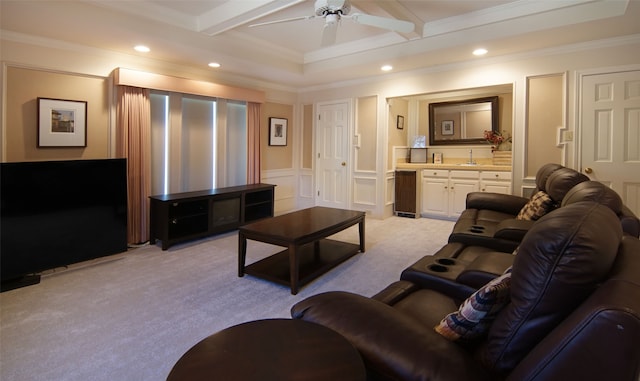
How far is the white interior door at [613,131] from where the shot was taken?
385 centimetres

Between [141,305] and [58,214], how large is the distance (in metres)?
1.33

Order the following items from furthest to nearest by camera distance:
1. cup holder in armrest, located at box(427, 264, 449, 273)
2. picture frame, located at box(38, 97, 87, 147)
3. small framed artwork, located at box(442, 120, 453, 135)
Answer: small framed artwork, located at box(442, 120, 453, 135) < picture frame, located at box(38, 97, 87, 147) < cup holder in armrest, located at box(427, 264, 449, 273)

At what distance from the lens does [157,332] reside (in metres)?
2.31

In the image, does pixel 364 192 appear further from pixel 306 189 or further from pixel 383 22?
pixel 383 22

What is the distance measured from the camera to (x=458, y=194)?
5766 mm

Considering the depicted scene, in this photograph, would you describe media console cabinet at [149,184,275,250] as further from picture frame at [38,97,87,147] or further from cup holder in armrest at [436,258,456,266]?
cup holder in armrest at [436,258,456,266]

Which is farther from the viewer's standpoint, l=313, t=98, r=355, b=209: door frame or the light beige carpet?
l=313, t=98, r=355, b=209: door frame

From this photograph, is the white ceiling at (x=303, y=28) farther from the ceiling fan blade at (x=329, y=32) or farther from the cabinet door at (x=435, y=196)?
the cabinet door at (x=435, y=196)

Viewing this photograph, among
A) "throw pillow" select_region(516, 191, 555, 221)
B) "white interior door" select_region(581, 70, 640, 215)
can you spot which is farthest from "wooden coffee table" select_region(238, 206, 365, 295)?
"white interior door" select_region(581, 70, 640, 215)

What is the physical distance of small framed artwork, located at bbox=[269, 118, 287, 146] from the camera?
6.30m

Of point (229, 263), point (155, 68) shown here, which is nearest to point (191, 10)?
point (155, 68)

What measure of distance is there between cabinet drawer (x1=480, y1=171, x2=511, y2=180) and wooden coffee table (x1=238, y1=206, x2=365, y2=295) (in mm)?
2633

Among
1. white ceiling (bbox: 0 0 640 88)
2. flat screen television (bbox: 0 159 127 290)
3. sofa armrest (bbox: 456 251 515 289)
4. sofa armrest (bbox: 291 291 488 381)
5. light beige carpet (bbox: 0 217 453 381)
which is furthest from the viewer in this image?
white ceiling (bbox: 0 0 640 88)

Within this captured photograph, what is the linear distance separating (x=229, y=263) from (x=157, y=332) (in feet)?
4.47
